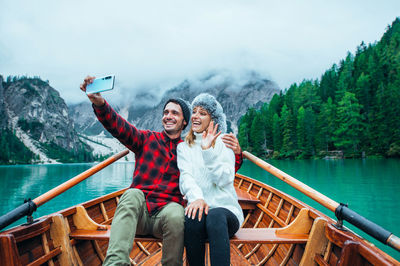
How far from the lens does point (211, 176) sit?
2.20 meters

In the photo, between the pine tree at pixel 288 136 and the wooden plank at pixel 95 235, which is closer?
the wooden plank at pixel 95 235

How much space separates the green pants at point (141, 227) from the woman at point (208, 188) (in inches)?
3.8

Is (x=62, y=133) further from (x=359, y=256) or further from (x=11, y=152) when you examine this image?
(x=359, y=256)

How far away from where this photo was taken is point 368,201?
1066 cm

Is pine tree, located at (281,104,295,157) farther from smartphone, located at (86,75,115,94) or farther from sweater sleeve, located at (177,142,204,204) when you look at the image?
smartphone, located at (86,75,115,94)

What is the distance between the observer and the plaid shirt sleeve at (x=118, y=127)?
2.42 m

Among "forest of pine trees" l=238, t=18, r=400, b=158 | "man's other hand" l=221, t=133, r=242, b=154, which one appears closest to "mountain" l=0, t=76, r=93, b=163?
"forest of pine trees" l=238, t=18, r=400, b=158

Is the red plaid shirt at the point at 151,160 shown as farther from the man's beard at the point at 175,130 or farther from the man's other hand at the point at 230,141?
the man's other hand at the point at 230,141

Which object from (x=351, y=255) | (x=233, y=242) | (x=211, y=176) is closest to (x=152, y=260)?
(x=233, y=242)

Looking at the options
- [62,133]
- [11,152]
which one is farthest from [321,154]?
[62,133]

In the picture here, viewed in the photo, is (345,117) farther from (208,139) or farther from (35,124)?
(35,124)

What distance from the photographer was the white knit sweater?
218 centimetres

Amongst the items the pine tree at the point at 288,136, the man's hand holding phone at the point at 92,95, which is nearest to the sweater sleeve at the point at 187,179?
the man's hand holding phone at the point at 92,95

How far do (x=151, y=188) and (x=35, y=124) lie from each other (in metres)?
169
